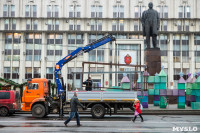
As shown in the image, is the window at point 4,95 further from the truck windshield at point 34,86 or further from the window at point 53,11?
the window at point 53,11

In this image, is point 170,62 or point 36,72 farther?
point 170,62

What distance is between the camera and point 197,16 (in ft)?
193

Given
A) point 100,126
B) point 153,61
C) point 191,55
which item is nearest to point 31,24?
point 191,55

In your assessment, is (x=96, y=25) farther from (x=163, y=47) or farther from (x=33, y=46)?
(x=163, y=47)

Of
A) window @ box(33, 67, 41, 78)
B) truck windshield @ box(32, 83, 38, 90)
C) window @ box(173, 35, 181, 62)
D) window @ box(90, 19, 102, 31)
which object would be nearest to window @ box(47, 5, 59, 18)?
window @ box(90, 19, 102, 31)

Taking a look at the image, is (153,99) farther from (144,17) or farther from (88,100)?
(88,100)

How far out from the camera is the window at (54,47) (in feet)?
192

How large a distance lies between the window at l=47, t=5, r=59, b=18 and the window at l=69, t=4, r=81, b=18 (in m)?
2.66

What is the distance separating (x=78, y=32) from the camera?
5866 cm

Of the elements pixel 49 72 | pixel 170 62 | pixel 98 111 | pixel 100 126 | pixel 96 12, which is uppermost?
pixel 96 12

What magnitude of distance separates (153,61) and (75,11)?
106ft

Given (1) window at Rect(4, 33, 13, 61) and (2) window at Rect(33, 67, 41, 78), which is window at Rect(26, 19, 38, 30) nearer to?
(1) window at Rect(4, 33, 13, 61)

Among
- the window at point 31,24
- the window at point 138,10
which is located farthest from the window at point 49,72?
the window at point 138,10

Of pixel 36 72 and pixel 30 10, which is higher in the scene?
pixel 30 10
